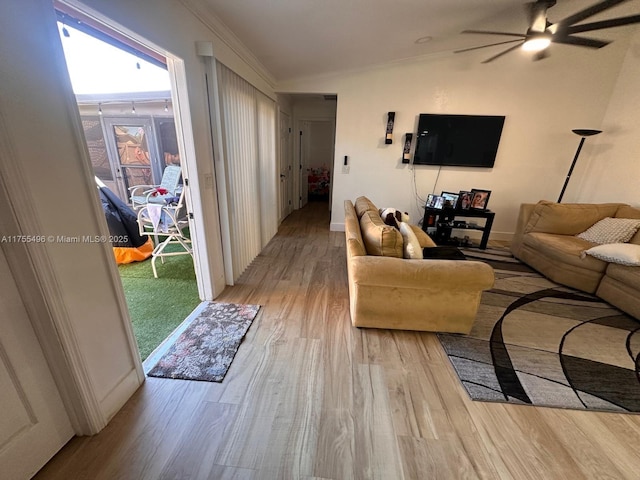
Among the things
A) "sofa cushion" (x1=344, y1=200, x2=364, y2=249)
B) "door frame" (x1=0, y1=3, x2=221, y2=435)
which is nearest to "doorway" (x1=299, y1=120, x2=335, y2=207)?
"sofa cushion" (x1=344, y1=200, x2=364, y2=249)

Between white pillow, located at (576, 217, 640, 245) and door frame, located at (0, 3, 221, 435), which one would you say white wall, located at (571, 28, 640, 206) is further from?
door frame, located at (0, 3, 221, 435)

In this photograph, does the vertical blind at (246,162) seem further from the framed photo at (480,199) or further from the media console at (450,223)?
the framed photo at (480,199)

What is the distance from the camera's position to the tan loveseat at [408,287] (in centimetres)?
185

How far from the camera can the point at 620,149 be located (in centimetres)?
356

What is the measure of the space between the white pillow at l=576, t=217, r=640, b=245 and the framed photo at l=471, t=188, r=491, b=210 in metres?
1.18

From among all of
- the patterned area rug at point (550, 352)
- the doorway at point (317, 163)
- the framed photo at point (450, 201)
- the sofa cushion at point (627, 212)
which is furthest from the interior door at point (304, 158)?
the sofa cushion at point (627, 212)

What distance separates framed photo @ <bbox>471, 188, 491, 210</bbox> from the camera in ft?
12.8

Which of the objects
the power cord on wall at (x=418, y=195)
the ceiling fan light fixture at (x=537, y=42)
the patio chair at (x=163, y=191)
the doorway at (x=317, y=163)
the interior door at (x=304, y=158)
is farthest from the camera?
the doorway at (x=317, y=163)

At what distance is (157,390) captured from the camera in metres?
1.55

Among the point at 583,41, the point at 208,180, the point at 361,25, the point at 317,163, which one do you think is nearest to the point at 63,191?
the point at 208,180

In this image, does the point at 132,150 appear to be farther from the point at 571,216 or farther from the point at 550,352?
the point at 571,216

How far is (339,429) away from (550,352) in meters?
1.73

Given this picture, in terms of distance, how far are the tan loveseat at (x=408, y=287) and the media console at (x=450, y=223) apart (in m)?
2.29

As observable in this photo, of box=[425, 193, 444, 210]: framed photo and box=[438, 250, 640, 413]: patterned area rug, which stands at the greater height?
box=[425, 193, 444, 210]: framed photo
